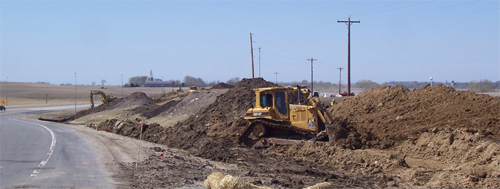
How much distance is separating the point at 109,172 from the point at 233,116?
48.0 feet

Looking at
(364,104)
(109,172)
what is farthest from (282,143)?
(109,172)

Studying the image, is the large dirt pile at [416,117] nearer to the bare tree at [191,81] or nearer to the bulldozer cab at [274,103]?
the bulldozer cab at [274,103]

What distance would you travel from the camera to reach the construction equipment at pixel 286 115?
17.2 metres

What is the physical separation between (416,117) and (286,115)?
5171mm

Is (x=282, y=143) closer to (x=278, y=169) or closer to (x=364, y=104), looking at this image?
(x=278, y=169)

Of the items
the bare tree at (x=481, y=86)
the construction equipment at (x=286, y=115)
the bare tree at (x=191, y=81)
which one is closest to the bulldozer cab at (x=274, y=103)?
the construction equipment at (x=286, y=115)

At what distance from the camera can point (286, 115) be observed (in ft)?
58.8

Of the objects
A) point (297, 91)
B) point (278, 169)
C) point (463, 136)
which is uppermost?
point (297, 91)

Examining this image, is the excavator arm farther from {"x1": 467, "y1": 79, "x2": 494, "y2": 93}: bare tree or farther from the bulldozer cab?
{"x1": 467, "y1": 79, "x2": 494, "y2": 93}: bare tree

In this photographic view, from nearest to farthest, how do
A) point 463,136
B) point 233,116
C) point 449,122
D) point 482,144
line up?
point 482,144
point 463,136
point 449,122
point 233,116

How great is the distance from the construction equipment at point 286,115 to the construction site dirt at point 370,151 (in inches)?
31.2

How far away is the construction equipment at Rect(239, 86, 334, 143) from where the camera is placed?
17250mm

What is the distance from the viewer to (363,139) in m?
16.2

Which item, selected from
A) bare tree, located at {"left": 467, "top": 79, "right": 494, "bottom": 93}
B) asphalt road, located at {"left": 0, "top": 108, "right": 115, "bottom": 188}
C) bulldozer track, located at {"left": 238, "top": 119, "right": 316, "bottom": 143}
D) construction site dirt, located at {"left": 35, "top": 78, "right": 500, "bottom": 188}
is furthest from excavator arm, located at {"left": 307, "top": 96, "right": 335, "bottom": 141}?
bare tree, located at {"left": 467, "top": 79, "right": 494, "bottom": 93}
